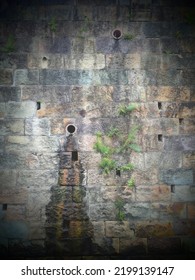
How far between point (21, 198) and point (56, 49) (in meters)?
2.94

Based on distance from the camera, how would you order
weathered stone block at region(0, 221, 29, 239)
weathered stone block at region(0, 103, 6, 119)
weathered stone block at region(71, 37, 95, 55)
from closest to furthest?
weathered stone block at region(0, 221, 29, 239) < weathered stone block at region(0, 103, 6, 119) < weathered stone block at region(71, 37, 95, 55)

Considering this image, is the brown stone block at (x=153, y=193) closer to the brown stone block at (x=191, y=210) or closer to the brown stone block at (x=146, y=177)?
the brown stone block at (x=146, y=177)

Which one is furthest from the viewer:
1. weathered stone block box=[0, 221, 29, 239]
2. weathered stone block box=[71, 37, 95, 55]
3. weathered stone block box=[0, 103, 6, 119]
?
weathered stone block box=[71, 37, 95, 55]

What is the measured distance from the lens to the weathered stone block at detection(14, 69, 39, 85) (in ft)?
19.4

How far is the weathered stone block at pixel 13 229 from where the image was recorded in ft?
18.9

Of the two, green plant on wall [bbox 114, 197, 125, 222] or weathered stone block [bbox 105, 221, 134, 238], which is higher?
green plant on wall [bbox 114, 197, 125, 222]

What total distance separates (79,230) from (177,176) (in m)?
2.14

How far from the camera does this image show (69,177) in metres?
5.85

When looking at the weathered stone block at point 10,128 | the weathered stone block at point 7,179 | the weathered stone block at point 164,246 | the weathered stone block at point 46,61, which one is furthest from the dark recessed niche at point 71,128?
the weathered stone block at point 164,246

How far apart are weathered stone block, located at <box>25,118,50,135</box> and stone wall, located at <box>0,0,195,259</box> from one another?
0.06ft

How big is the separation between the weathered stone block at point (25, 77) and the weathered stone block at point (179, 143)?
2782mm

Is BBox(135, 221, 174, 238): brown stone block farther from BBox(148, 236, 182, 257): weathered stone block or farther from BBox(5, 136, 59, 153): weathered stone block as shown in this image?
BBox(5, 136, 59, 153): weathered stone block

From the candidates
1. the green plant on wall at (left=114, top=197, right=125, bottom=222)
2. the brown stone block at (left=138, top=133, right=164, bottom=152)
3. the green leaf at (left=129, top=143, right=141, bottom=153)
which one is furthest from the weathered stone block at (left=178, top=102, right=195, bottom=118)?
the green plant on wall at (left=114, top=197, right=125, bottom=222)

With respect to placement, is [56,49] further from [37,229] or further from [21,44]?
[37,229]
